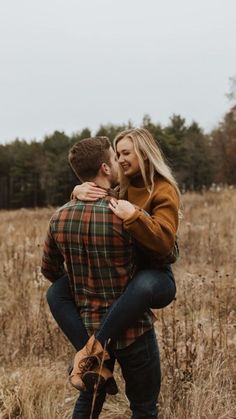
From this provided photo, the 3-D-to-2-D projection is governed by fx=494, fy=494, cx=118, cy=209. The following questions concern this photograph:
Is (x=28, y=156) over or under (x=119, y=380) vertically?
over

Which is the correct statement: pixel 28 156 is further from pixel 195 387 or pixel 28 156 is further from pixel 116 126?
pixel 195 387

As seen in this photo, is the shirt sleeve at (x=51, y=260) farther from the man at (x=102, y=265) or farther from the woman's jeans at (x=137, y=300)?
the woman's jeans at (x=137, y=300)

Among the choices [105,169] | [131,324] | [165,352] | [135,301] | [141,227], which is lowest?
[165,352]

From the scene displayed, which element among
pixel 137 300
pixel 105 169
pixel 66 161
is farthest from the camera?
pixel 66 161

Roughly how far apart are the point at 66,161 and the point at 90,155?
43194 mm

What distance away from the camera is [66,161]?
44906 mm

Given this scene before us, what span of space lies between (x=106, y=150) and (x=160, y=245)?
491 mm

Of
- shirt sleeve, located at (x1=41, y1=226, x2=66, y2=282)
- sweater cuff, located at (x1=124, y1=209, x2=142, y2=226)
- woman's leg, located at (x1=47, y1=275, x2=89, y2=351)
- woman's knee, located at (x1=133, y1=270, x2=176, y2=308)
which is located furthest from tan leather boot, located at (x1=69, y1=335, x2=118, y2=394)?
sweater cuff, located at (x1=124, y1=209, x2=142, y2=226)

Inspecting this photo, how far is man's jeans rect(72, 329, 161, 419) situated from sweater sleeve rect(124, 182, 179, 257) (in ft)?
1.56

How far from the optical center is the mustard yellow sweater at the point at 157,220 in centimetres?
199

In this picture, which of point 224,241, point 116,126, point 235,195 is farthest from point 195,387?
point 116,126

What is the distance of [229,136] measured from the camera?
39781 mm

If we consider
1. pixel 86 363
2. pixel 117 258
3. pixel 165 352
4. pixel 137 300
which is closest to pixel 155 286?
pixel 137 300

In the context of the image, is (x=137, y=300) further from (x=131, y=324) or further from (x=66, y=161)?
(x=66, y=161)
